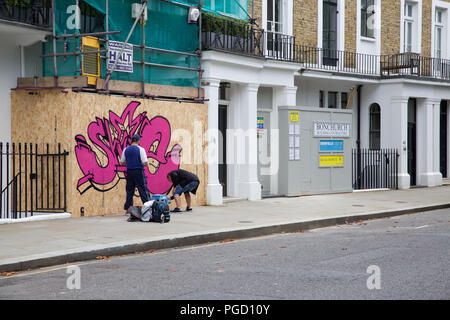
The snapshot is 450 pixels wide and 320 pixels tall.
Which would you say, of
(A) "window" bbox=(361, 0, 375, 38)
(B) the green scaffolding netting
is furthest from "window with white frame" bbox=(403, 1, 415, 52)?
(B) the green scaffolding netting

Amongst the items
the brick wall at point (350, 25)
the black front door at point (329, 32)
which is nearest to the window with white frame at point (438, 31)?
the brick wall at point (350, 25)

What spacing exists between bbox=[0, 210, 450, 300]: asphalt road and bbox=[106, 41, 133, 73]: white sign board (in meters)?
5.19

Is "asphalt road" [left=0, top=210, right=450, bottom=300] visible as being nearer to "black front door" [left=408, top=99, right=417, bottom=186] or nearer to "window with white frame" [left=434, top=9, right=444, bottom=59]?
"black front door" [left=408, top=99, right=417, bottom=186]

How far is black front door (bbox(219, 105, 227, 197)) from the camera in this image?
61.3 ft

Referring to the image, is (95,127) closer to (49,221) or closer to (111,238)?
(49,221)

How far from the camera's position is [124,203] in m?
15.2

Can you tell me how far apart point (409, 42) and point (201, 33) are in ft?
39.8

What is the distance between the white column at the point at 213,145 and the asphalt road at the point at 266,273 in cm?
543

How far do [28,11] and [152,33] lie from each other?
10.5 ft

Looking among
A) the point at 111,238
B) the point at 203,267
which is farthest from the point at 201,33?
the point at 203,267

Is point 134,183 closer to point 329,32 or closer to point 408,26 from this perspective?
point 329,32

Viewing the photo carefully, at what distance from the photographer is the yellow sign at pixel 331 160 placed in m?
20.8

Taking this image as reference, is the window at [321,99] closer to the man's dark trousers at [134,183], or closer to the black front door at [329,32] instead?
the black front door at [329,32]

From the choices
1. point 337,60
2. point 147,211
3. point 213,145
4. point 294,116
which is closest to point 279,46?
point 294,116
